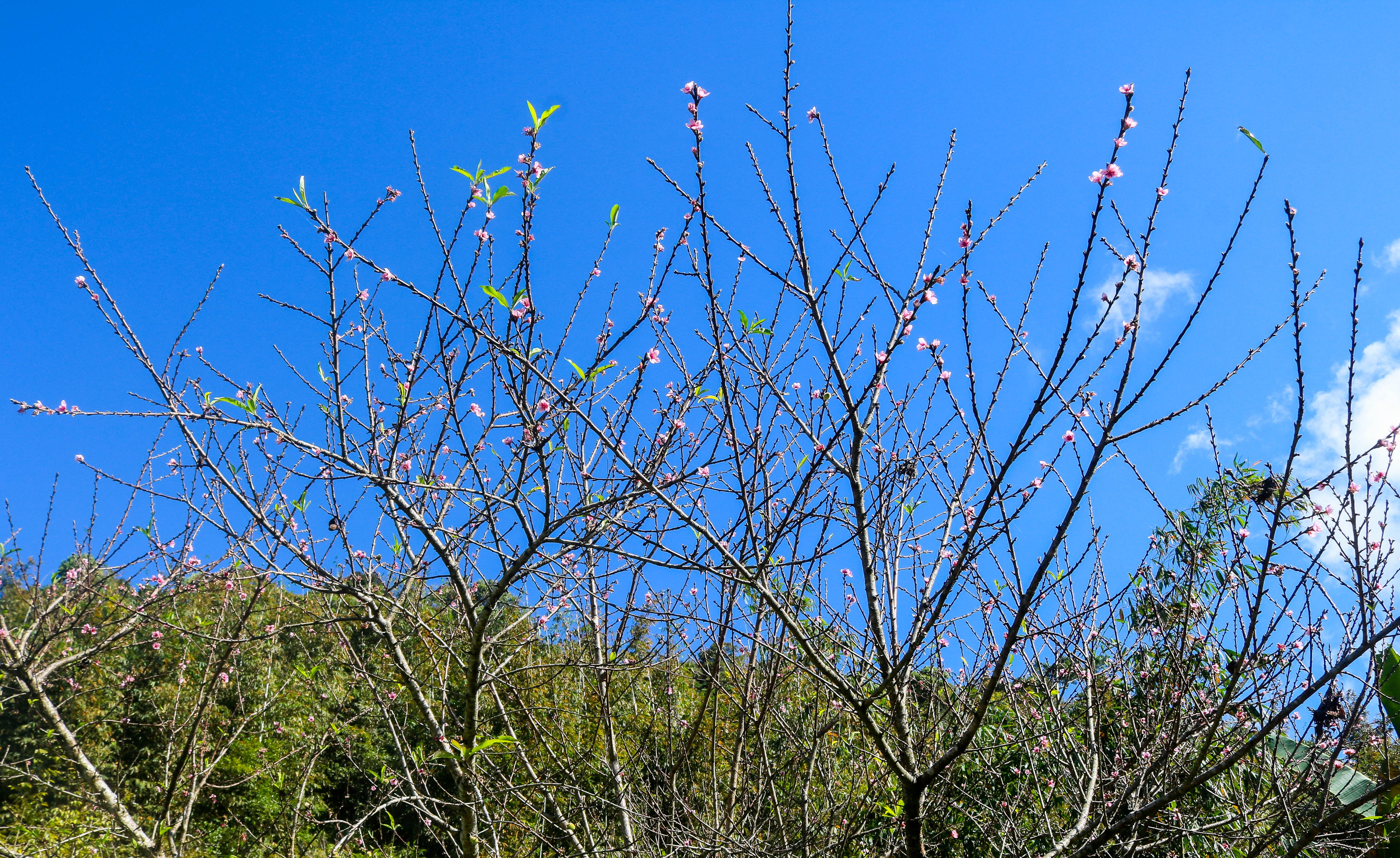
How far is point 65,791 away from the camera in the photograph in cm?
389

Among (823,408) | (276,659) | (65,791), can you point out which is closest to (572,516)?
(823,408)

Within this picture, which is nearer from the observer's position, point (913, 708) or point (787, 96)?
point (787, 96)

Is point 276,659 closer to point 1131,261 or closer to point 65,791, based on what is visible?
point 65,791

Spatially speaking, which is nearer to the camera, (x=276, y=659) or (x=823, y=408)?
(x=823, y=408)

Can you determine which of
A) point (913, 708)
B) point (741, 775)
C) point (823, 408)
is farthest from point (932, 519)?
point (741, 775)

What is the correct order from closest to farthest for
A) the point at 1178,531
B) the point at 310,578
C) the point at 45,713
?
the point at 1178,531 < the point at 310,578 < the point at 45,713

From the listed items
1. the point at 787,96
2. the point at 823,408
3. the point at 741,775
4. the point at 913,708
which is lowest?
the point at 741,775

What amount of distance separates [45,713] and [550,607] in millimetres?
3203

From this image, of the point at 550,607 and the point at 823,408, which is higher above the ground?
the point at 823,408

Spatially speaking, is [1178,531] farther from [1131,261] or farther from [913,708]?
[913,708]

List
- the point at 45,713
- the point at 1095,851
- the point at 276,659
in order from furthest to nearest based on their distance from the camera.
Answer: the point at 276,659 < the point at 45,713 < the point at 1095,851

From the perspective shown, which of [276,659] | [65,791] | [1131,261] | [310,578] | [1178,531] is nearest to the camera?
[1131,261]

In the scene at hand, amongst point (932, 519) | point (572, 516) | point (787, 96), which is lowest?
point (572, 516)

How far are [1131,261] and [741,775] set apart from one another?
10.6 ft
